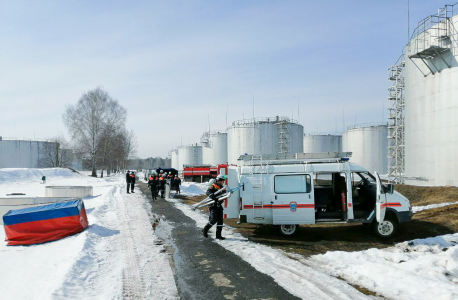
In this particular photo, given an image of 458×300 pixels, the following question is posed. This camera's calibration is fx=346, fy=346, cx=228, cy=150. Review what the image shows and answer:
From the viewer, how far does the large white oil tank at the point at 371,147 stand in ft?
153

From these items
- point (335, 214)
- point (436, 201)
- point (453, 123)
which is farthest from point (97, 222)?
point (453, 123)

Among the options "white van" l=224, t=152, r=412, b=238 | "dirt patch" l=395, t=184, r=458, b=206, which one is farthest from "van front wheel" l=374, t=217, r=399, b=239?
"dirt patch" l=395, t=184, r=458, b=206

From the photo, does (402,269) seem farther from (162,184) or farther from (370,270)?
(162,184)

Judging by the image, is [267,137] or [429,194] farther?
[267,137]

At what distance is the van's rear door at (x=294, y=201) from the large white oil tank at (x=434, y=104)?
1335cm

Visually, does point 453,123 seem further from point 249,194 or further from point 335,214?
point 249,194

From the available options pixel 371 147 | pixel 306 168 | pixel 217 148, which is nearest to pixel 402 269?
pixel 306 168

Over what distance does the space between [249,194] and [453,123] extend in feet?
48.4

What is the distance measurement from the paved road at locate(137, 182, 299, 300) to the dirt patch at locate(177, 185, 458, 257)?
5.71 ft

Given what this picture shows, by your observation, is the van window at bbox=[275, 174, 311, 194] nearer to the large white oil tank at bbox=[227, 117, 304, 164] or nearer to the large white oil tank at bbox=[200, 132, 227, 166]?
the large white oil tank at bbox=[227, 117, 304, 164]

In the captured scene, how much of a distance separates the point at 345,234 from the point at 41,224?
8898 millimetres

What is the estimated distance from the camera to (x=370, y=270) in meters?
6.40

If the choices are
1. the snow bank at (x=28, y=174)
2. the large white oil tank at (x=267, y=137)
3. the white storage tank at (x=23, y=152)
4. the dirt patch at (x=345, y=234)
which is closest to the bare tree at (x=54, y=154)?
the white storage tank at (x=23, y=152)

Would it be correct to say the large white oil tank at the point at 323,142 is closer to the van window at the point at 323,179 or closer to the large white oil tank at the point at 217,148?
the large white oil tank at the point at 217,148
